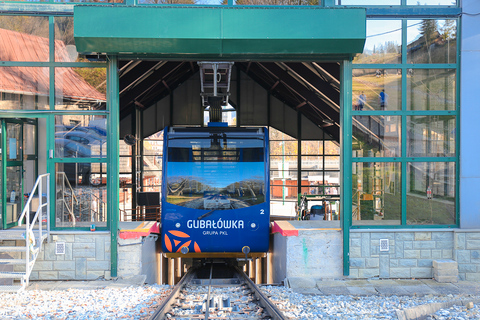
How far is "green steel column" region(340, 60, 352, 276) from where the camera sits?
7219 millimetres

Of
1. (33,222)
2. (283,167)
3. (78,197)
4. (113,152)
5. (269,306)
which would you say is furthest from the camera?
(283,167)

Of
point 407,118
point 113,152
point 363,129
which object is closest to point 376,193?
point 363,129

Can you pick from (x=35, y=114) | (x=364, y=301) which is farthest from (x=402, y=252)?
(x=35, y=114)

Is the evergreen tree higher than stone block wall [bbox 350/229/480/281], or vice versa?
the evergreen tree

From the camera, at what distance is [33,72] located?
7082 mm

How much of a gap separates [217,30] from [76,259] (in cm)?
444

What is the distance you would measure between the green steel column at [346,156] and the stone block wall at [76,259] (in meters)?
4.04

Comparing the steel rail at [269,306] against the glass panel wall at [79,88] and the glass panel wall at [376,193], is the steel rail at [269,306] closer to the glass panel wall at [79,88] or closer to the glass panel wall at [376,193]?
the glass panel wall at [376,193]

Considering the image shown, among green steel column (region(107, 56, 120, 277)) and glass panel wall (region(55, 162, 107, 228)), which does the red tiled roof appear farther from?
glass panel wall (region(55, 162, 107, 228))

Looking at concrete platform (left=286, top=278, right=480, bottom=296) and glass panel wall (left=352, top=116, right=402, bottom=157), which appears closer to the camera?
concrete platform (left=286, top=278, right=480, bottom=296)

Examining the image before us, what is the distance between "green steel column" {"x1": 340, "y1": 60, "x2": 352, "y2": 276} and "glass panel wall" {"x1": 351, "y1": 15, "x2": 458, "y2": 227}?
107 mm

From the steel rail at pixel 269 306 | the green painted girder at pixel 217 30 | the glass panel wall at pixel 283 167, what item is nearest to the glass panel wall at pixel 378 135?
the green painted girder at pixel 217 30

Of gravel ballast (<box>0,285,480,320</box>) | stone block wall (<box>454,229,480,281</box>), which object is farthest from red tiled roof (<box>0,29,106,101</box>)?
stone block wall (<box>454,229,480,281</box>)

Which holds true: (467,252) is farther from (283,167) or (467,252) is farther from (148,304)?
(283,167)
